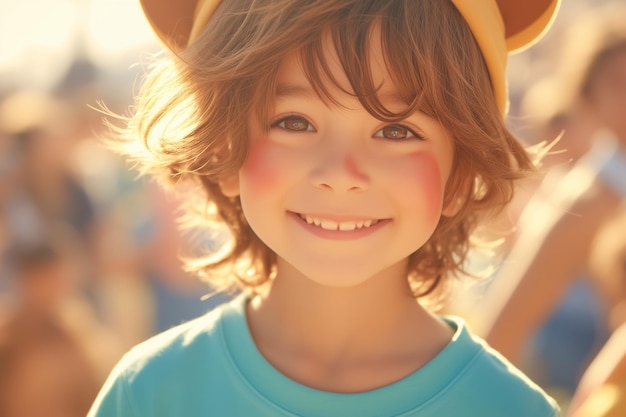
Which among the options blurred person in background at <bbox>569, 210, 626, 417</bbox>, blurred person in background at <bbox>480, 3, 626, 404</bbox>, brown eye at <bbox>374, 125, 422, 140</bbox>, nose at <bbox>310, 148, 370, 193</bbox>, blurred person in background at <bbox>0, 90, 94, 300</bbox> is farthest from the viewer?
blurred person in background at <bbox>0, 90, 94, 300</bbox>

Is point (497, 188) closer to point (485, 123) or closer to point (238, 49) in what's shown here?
point (485, 123)

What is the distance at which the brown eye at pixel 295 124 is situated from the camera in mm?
2387

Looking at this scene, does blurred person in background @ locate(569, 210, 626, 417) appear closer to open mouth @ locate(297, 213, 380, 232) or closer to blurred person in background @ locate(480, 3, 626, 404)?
blurred person in background @ locate(480, 3, 626, 404)

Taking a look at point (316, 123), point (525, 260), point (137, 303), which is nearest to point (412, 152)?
point (316, 123)

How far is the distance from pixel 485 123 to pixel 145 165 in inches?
37.8

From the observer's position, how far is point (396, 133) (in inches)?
94.5

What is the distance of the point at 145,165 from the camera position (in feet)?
9.47

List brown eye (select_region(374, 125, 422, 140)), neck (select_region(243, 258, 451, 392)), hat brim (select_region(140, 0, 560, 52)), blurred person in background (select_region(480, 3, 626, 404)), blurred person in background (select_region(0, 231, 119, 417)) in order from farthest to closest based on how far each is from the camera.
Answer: blurred person in background (select_region(0, 231, 119, 417)) < blurred person in background (select_region(480, 3, 626, 404)) < hat brim (select_region(140, 0, 560, 52)) < neck (select_region(243, 258, 451, 392)) < brown eye (select_region(374, 125, 422, 140))

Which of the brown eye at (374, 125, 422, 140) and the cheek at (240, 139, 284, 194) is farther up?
the brown eye at (374, 125, 422, 140)

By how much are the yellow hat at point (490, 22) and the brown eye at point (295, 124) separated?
A: 383 mm

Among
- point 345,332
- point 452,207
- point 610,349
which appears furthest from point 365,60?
point 610,349

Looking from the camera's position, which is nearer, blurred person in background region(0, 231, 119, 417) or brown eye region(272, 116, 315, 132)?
brown eye region(272, 116, 315, 132)

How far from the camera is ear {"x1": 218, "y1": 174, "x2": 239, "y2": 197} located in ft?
8.76

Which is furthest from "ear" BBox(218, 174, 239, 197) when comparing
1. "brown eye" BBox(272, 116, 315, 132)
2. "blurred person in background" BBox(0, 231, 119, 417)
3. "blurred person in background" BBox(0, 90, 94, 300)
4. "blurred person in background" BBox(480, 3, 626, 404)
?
"blurred person in background" BBox(0, 90, 94, 300)
